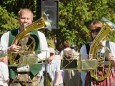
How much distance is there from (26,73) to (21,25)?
553 mm

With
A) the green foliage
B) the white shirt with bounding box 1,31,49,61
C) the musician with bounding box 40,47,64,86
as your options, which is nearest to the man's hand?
the white shirt with bounding box 1,31,49,61

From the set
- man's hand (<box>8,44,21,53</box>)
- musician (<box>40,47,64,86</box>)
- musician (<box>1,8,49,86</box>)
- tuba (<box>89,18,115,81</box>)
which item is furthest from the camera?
musician (<box>40,47,64,86</box>)

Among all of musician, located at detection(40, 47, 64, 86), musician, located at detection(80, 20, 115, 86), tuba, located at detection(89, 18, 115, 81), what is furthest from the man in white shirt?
tuba, located at detection(89, 18, 115, 81)

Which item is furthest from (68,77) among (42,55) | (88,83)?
(42,55)

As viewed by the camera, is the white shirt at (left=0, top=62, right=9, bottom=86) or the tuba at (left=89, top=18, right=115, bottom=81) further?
the tuba at (left=89, top=18, right=115, bottom=81)

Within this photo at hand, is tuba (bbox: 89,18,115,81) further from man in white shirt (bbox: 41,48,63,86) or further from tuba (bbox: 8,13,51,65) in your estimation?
man in white shirt (bbox: 41,48,63,86)

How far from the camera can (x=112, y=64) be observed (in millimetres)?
5641

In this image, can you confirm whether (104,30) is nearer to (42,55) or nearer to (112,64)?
(112,64)

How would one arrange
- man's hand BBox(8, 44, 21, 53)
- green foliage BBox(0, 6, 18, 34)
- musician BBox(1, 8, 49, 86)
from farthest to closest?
green foliage BBox(0, 6, 18, 34), musician BBox(1, 8, 49, 86), man's hand BBox(8, 44, 21, 53)

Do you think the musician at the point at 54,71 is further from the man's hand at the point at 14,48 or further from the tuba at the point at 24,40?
the man's hand at the point at 14,48

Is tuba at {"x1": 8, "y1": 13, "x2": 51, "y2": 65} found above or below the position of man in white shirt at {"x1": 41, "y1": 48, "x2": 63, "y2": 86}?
above

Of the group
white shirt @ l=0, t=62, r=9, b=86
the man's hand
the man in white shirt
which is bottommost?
the man in white shirt

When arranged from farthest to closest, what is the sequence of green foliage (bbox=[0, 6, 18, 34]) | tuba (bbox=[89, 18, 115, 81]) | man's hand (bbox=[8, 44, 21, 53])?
green foliage (bbox=[0, 6, 18, 34]) < tuba (bbox=[89, 18, 115, 81]) < man's hand (bbox=[8, 44, 21, 53])

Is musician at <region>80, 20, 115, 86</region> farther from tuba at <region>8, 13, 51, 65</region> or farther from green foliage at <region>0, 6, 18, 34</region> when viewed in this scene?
green foliage at <region>0, 6, 18, 34</region>
